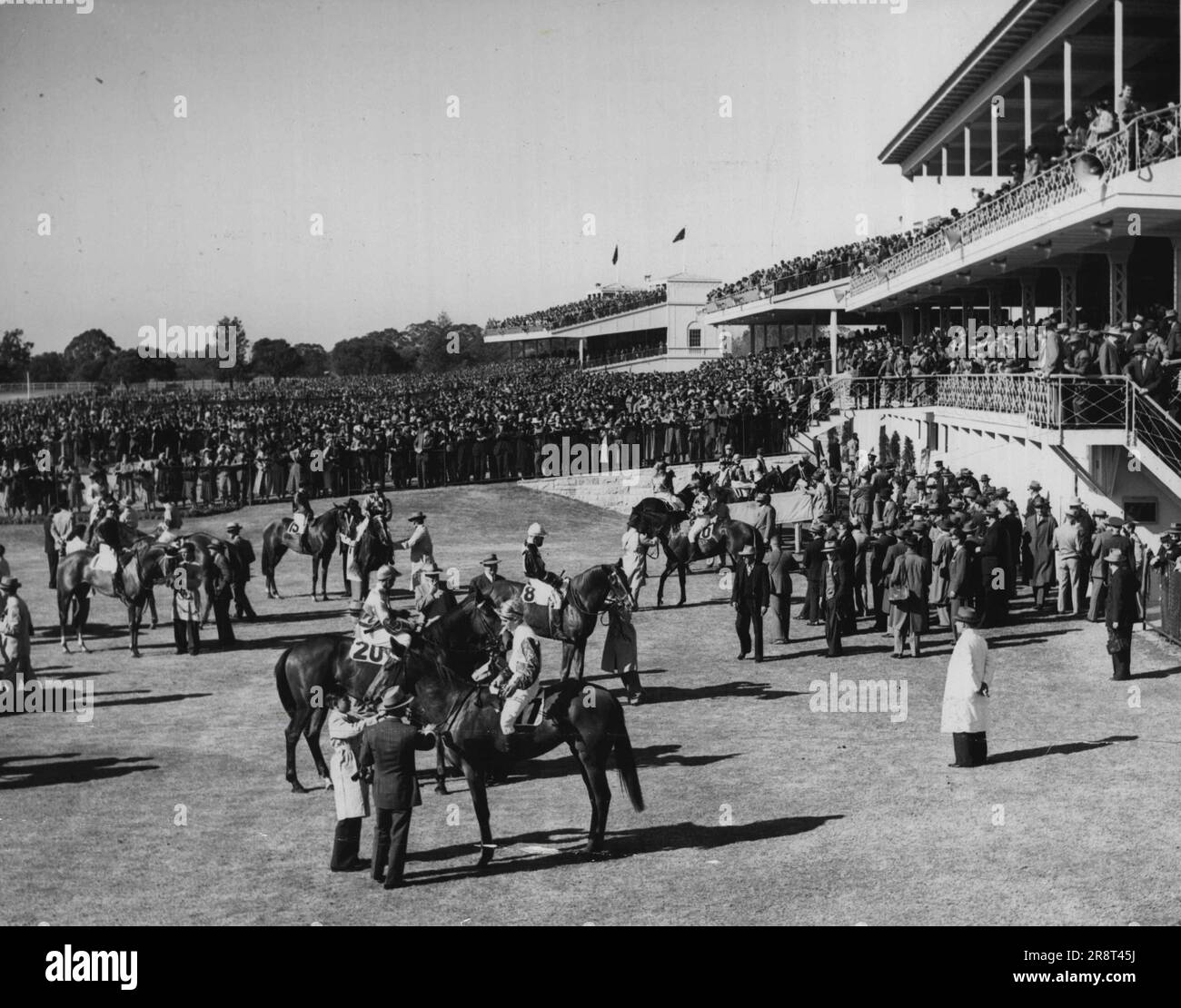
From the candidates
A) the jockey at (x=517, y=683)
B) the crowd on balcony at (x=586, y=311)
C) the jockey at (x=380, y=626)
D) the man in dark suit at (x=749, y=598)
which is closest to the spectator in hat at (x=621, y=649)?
the man in dark suit at (x=749, y=598)

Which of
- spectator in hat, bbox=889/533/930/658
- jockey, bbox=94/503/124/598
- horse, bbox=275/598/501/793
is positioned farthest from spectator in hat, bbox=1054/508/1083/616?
jockey, bbox=94/503/124/598

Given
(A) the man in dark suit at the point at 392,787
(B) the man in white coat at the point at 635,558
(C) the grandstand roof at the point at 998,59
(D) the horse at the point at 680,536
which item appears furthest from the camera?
(C) the grandstand roof at the point at 998,59

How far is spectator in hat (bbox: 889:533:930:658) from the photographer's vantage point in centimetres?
1684

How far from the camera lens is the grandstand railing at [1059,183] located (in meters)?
20.8

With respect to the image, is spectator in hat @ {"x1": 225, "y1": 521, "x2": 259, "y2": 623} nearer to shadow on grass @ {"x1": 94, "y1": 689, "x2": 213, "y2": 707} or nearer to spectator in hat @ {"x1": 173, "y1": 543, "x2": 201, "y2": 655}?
spectator in hat @ {"x1": 173, "y1": 543, "x2": 201, "y2": 655}

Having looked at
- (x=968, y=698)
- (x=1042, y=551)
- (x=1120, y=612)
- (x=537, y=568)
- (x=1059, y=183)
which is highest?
(x=1059, y=183)

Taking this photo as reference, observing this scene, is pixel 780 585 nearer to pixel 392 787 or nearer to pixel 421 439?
pixel 392 787

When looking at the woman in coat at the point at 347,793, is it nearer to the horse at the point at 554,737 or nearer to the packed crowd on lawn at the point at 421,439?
the horse at the point at 554,737

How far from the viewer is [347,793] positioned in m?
10.2

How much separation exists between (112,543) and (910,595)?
11.6 metres

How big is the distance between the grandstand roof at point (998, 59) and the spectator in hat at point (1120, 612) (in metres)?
15.6

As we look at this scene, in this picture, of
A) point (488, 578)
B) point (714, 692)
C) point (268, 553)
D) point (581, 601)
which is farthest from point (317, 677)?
point (268, 553)

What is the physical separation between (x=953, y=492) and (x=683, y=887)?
550 inches

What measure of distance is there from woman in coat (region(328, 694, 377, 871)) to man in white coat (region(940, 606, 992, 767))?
544cm
